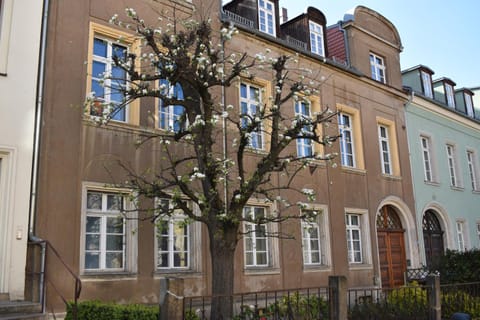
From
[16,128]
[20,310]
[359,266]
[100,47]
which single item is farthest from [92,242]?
[359,266]

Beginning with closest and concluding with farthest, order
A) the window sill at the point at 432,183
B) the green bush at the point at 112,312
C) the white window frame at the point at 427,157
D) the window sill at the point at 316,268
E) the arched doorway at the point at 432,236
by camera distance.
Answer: the green bush at the point at 112,312
the window sill at the point at 316,268
the arched doorway at the point at 432,236
the window sill at the point at 432,183
the white window frame at the point at 427,157

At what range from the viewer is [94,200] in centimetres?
1041

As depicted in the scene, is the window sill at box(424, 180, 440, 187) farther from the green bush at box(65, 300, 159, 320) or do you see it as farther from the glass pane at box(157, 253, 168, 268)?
the green bush at box(65, 300, 159, 320)

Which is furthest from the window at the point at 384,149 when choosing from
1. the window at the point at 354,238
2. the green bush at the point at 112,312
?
the green bush at the point at 112,312

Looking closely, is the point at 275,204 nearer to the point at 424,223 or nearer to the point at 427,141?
the point at 424,223

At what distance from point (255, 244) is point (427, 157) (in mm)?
10558

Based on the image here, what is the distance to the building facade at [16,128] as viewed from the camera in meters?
8.79

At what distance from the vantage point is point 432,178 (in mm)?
20516

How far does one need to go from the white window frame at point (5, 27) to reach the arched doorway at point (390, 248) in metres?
12.7

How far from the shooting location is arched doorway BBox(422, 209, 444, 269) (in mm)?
19562

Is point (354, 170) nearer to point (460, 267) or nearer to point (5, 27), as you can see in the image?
point (460, 267)

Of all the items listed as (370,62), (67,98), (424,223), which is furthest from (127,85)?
(424,223)

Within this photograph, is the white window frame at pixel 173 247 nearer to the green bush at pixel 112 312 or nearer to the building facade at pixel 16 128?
the green bush at pixel 112 312

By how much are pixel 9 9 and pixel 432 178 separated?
16.6 meters
